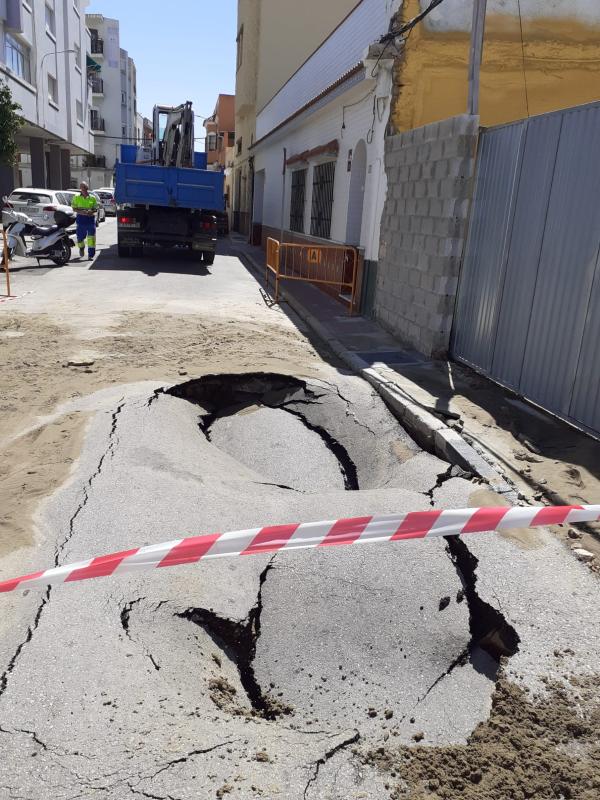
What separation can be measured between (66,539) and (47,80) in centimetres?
3801

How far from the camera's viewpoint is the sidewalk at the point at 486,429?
15.5ft

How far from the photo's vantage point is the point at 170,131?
63.5 feet

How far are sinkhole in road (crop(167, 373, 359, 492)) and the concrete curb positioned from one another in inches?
24.0

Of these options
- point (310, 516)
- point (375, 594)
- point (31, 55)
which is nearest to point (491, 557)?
point (375, 594)

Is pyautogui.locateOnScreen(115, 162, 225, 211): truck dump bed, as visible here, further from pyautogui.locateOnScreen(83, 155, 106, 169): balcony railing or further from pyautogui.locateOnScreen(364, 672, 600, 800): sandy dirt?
pyautogui.locateOnScreen(83, 155, 106, 169): balcony railing

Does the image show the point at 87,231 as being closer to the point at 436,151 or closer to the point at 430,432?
the point at 436,151

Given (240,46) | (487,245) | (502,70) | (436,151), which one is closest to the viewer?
(487,245)

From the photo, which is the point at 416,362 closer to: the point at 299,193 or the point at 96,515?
the point at 96,515

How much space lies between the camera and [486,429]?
19.3 ft

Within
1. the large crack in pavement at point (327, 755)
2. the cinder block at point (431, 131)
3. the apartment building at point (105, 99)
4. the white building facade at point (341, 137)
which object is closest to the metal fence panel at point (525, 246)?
the cinder block at point (431, 131)

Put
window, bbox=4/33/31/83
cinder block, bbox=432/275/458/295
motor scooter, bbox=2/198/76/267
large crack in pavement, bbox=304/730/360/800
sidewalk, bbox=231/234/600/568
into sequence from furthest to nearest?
window, bbox=4/33/31/83
motor scooter, bbox=2/198/76/267
cinder block, bbox=432/275/458/295
sidewalk, bbox=231/234/600/568
large crack in pavement, bbox=304/730/360/800

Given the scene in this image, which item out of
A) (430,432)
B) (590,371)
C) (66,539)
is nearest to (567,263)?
(590,371)

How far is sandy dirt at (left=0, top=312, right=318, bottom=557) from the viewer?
480 cm

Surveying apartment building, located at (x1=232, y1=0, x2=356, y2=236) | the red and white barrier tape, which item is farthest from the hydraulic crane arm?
the red and white barrier tape
